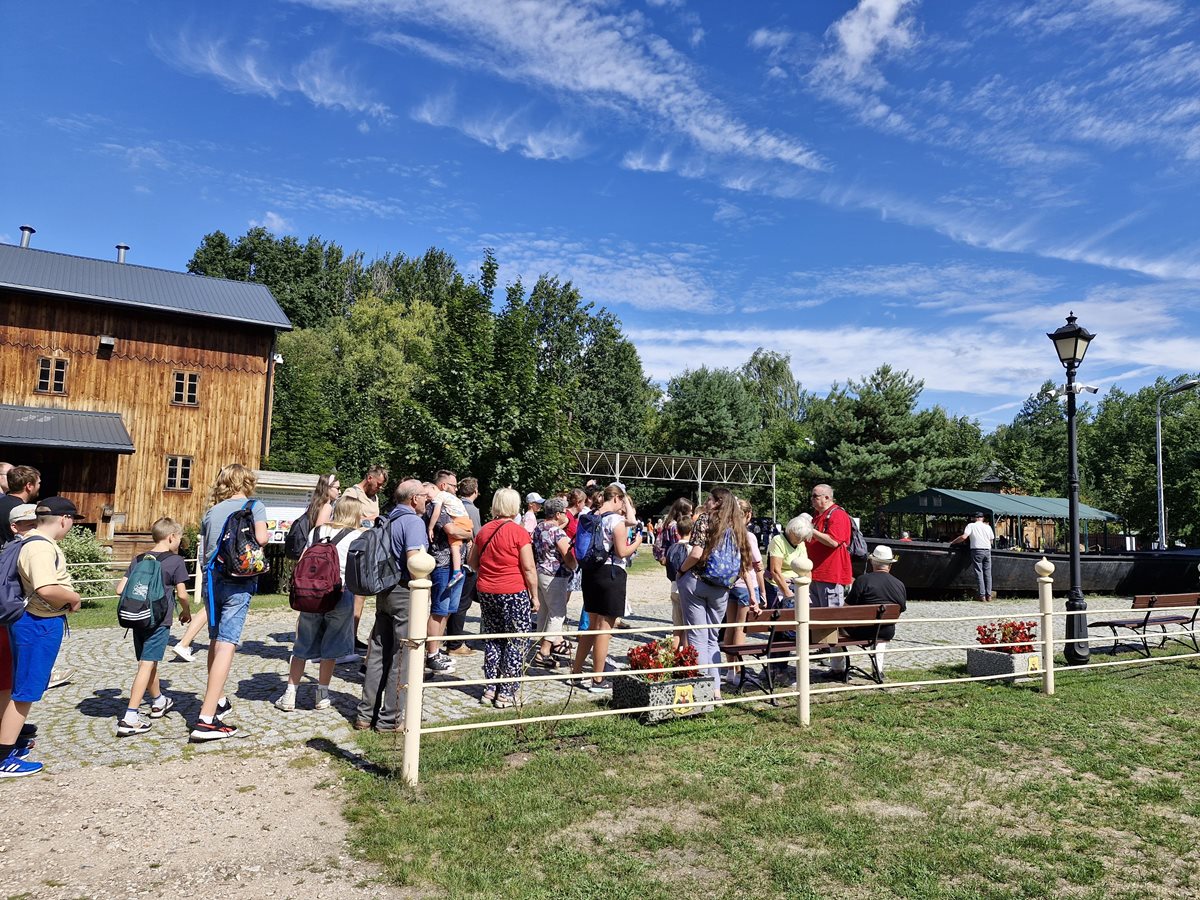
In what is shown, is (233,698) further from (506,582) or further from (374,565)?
(506,582)

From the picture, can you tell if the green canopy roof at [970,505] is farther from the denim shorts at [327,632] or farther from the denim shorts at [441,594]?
the denim shorts at [327,632]

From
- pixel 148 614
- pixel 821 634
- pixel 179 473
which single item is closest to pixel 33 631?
pixel 148 614

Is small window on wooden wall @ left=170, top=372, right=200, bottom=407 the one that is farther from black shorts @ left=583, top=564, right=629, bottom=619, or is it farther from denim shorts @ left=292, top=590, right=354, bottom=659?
black shorts @ left=583, top=564, right=629, bottom=619

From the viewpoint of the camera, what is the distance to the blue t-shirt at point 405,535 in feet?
19.9

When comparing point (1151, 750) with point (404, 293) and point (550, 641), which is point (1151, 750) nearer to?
point (550, 641)

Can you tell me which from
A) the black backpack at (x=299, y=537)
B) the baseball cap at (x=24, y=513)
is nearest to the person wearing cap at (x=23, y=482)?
the baseball cap at (x=24, y=513)

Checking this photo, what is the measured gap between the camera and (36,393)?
23.1m

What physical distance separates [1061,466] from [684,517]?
6643 cm

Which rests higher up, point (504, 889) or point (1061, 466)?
point (1061, 466)

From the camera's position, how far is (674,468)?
1738 inches

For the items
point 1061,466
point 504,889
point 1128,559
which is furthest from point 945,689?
point 1061,466

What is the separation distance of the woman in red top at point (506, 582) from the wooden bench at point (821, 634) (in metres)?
1.99

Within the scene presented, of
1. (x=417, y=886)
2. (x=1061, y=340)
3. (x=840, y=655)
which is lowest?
(x=417, y=886)

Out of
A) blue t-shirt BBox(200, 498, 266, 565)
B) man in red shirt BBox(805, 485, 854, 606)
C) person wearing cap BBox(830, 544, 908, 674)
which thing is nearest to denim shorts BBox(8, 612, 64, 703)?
blue t-shirt BBox(200, 498, 266, 565)
